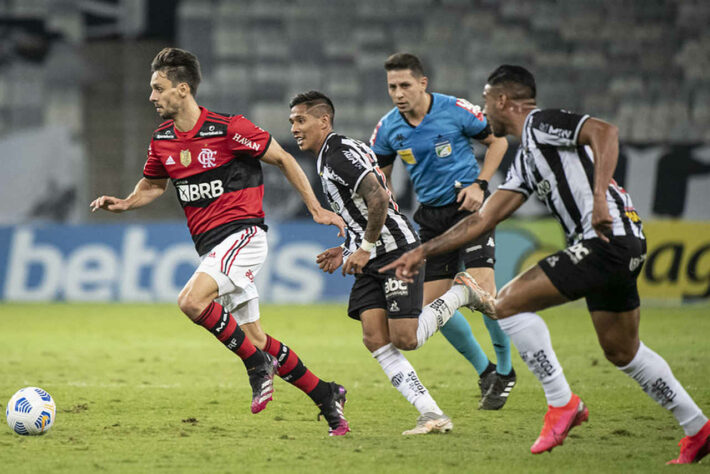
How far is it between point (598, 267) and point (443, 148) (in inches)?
103

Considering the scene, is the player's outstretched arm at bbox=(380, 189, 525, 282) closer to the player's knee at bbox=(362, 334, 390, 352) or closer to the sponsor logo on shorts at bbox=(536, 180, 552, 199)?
the sponsor logo on shorts at bbox=(536, 180, 552, 199)

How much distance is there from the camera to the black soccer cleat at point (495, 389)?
6891mm

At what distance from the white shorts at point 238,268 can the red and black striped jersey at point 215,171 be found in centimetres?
10

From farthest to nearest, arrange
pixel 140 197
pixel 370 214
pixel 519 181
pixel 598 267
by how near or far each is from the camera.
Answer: pixel 140 197 → pixel 370 214 → pixel 519 181 → pixel 598 267

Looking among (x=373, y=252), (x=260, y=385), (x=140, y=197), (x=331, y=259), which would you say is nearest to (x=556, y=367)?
(x=373, y=252)

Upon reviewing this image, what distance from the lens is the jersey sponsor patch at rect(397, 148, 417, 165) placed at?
23.7 feet

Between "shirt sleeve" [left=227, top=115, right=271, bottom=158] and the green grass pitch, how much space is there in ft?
5.92

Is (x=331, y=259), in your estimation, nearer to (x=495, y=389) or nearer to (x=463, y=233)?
(x=463, y=233)

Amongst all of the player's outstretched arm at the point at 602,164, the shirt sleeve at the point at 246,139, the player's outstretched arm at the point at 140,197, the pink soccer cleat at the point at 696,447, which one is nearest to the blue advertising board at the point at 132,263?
the player's outstretched arm at the point at 140,197

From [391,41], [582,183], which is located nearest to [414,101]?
[582,183]

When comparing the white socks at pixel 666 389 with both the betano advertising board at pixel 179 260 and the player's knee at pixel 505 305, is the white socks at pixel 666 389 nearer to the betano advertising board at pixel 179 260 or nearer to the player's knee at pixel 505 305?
the player's knee at pixel 505 305

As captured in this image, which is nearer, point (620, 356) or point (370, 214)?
point (620, 356)

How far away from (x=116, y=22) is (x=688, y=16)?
40.9 feet

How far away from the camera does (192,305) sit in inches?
228
